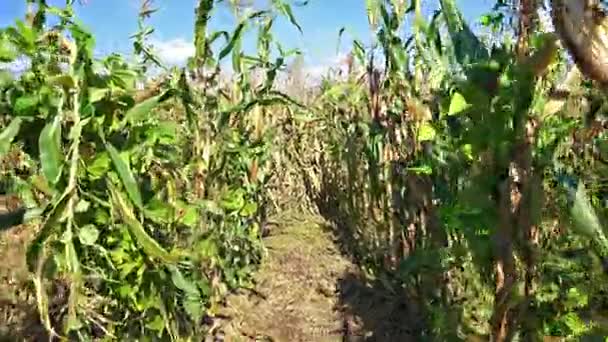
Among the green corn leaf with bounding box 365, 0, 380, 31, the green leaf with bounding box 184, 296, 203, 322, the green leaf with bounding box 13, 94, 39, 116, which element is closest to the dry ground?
the green leaf with bounding box 184, 296, 203, 322

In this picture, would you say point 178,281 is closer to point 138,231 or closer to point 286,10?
point 138,231

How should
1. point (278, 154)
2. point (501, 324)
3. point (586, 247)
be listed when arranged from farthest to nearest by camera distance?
point (278, 154) → point (501, 324) → point (586, 247)

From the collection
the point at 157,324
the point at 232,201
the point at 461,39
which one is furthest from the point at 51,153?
the point at 232,201

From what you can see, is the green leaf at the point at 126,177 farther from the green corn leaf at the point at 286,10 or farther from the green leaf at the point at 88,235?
the green corn leaf at the point at 286,10

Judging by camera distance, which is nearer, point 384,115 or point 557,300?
point 557,300

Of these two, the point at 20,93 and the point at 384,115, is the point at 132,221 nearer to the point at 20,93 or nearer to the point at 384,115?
the point at 20,93

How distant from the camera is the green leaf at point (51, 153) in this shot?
51.3 inches

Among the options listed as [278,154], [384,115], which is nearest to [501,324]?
[384,115]

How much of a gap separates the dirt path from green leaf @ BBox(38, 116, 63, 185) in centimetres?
127

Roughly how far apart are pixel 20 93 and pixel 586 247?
104 cm

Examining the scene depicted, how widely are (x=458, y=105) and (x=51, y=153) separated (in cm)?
66

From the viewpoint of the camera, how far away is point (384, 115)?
331 centimetres

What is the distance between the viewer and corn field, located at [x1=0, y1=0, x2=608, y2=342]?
3.99 ft

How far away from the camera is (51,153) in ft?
4.32
